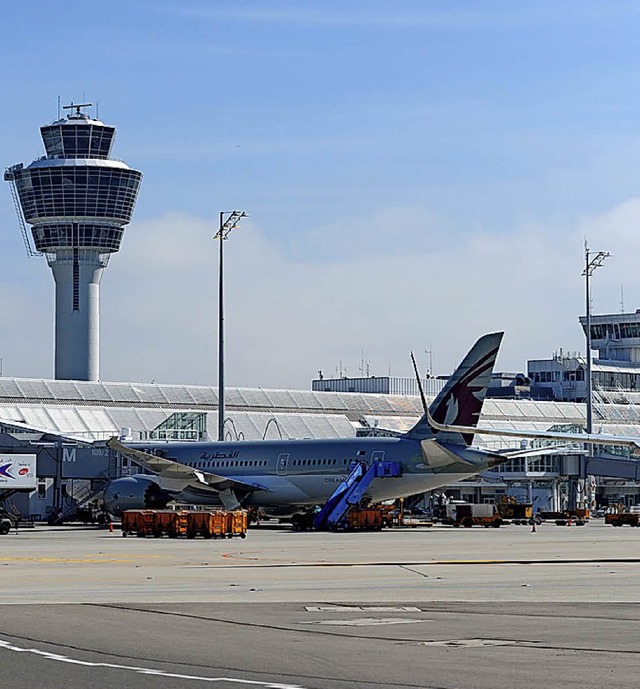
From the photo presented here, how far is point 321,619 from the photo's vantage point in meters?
21.4

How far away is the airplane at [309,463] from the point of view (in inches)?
2457

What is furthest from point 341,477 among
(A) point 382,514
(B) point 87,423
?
(B) point 87,423

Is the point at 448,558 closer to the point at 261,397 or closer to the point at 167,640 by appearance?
the point at 167,640

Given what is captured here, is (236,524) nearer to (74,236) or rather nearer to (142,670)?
(142,670)

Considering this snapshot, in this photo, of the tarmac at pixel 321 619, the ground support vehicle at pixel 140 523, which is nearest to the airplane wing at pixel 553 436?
the tarmac at pixel 321 619

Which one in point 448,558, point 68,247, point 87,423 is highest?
point 68,247

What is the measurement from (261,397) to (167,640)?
115 m

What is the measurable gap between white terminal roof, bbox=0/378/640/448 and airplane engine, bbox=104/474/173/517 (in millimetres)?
37264

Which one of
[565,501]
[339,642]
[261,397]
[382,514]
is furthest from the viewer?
[261,397]

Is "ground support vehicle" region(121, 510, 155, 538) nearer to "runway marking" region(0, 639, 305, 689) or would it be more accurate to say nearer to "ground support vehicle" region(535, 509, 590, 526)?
"ground support vehicle" region(535, 509, 590, 526)

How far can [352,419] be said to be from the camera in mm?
135250

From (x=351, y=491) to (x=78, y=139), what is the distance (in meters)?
117

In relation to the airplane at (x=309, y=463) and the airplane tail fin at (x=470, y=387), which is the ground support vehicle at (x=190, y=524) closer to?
the airplane at (x=309, y=463)

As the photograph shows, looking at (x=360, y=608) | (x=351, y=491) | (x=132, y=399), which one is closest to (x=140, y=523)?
(x=351, y=491)
